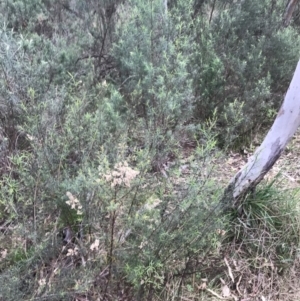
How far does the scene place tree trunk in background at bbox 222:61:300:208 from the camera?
9.31ft

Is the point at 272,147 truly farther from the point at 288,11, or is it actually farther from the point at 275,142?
the point at 288,11

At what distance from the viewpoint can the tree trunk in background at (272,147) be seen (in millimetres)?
2838

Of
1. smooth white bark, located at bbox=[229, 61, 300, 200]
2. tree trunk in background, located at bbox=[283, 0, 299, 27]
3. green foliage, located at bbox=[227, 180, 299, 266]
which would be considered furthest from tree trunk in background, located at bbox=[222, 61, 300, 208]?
tree trunk in background, located at bbox=[283, 0, 299, 27]

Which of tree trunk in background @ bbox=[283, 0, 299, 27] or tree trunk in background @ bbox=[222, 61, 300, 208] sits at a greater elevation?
tree trunk in background @ bbox=[283, 0, 299, 27]

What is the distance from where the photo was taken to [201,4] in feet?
17.4

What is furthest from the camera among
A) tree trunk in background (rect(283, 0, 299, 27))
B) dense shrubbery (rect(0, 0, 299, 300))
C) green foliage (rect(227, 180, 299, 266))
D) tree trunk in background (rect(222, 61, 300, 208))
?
tree trunk in background (rect(283, 0, 299, 27))

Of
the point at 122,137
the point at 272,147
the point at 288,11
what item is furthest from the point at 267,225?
the point at 288,11

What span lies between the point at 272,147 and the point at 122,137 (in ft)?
3.82

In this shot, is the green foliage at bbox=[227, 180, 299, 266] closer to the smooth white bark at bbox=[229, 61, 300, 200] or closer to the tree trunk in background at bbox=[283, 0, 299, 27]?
the smooth white bark at bbox=[229, 61, 300, 200]

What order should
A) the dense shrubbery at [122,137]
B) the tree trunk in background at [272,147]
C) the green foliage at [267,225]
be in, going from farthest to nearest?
the green foliage at [267,225] < the tree trunk in background at [272,147] < the dense shrubbery at [122,137]

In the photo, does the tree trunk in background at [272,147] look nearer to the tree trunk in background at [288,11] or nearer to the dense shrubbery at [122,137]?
the dense shrubbery at [122,137]

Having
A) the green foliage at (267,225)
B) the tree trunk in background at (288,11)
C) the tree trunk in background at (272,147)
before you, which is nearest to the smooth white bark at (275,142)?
the tree trunk in background at (272,147)

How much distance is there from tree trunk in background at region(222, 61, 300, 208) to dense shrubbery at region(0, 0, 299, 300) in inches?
7.2

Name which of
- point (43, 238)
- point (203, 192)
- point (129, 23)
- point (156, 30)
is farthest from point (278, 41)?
point (43, 238)
